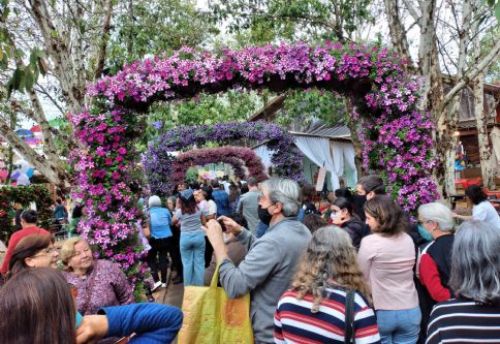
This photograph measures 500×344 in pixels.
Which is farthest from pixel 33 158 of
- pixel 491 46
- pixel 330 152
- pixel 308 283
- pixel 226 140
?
pixel 330 152

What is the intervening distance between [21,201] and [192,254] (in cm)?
1045

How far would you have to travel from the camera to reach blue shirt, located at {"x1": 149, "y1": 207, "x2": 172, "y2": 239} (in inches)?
338

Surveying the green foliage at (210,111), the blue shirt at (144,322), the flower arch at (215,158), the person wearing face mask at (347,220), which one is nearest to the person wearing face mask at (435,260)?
the person wearing face mask at (347,220)

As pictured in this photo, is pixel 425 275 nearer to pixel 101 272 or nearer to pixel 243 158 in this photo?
pixel 101 272

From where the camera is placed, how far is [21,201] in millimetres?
15508

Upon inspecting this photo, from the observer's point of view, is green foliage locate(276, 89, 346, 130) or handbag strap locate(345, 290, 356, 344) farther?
green foliage locate(276, 89, 346, 130)

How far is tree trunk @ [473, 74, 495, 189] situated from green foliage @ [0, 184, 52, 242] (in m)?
12.9

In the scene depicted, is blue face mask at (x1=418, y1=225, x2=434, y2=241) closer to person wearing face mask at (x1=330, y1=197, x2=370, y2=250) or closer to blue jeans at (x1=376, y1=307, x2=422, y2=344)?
person wearing face mask at (x1=330, y1=197, x2=370, y2=250)

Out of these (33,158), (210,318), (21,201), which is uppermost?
(33,158)

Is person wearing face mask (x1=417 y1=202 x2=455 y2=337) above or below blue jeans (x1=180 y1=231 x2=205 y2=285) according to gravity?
above

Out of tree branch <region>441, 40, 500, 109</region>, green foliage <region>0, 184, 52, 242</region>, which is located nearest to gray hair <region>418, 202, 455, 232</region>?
tree branch <region>441, 40, 500, 109</region>

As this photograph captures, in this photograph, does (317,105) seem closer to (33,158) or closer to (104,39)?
(104,39)

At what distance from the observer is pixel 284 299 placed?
2.41 metres

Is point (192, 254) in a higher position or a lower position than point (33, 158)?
lower
